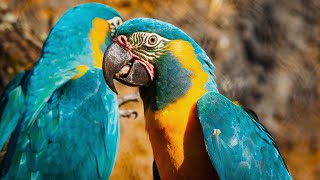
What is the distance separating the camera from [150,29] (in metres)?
2.39

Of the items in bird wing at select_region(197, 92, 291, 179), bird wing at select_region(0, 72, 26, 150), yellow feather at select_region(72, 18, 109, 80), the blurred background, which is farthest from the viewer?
the blurred background

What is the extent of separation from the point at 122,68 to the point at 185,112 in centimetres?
27

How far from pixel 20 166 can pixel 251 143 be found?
1001 mm

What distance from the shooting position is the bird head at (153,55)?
238 cm

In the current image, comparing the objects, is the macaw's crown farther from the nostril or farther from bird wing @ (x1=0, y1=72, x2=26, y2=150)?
the nostril

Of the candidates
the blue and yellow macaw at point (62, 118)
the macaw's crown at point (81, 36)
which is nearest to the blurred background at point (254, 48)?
the macaw's crown at point (81, 36)

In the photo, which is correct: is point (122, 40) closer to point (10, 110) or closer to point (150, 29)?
point (150, 29)

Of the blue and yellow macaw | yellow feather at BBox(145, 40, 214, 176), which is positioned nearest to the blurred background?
the blue and yellow macaw

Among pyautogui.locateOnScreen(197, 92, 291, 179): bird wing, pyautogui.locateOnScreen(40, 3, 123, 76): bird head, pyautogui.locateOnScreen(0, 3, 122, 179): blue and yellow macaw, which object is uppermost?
pyautogui.locateOnScreen(40, 3, 123, 76): bird head

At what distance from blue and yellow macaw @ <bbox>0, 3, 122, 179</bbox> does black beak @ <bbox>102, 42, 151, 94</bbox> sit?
0.55m

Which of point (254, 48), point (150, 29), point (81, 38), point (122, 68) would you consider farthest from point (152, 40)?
point (254, 48)

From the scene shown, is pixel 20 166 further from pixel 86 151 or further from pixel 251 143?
pixel 251 143

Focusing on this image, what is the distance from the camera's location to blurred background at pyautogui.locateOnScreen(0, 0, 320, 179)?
462 centimetres

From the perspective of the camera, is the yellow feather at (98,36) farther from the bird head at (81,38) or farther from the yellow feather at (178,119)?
the yellow feather at (178,119)
